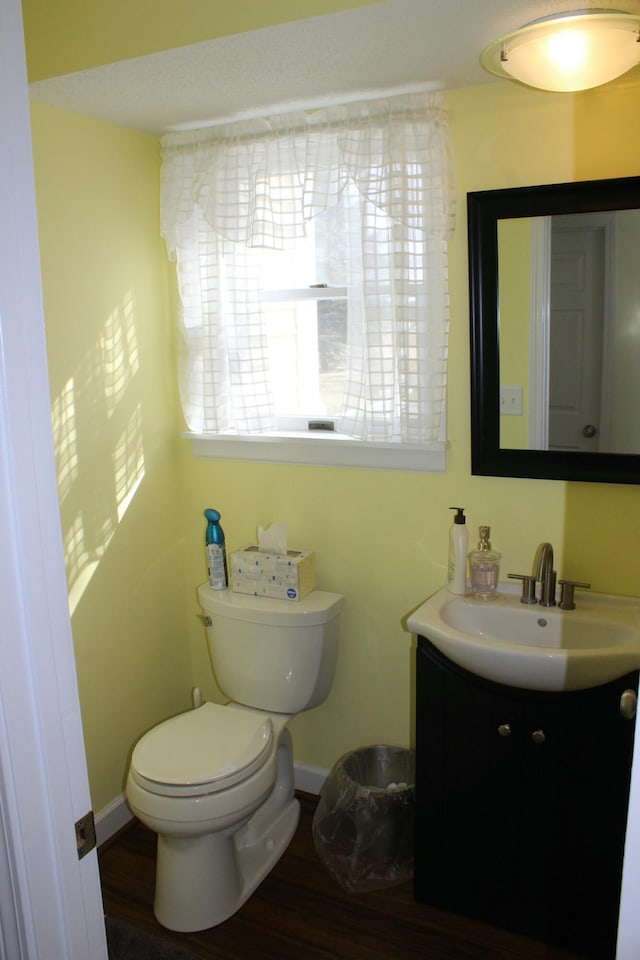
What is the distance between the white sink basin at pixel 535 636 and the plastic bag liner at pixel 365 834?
60cm

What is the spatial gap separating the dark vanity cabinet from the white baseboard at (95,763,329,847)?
62 cm

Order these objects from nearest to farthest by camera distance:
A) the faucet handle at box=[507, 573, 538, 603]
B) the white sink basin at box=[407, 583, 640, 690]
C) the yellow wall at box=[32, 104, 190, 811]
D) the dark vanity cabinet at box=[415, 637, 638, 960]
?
the white sink basin at box=[407, 583, 640, 690], the dark vanity cabinet at box=[415, 637, 638, 960], the faucet handle at box=[507, 573, 538, 603], the yellow wall at box=[32, 104, 190, 811]

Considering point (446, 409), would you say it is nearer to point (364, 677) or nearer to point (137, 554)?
point (364, 677)

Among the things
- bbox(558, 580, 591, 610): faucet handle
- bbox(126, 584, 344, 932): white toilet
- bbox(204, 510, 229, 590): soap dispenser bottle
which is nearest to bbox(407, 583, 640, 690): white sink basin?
bbox(558, 580, 591, 610): faucet handle

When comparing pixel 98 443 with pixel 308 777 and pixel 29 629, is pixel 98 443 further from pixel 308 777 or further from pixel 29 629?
pixel 29 629

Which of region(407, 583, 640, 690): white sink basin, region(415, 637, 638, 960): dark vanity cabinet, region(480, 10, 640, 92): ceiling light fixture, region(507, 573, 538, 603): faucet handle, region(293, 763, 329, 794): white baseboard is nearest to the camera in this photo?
region(480, 10, 640, 92): ceiling light fixture

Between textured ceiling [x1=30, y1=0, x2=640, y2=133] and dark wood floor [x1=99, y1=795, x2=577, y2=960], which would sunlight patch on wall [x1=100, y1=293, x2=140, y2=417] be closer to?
textured ceiling [x1=30, y1=0, x2=640, y2=133]

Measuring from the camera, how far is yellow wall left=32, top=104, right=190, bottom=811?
225 centimetres

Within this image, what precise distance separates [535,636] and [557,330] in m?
0.82

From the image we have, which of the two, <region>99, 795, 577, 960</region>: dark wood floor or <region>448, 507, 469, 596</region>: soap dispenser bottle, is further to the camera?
<region>448, 507, 469, 596</region>: soap dispenser bottle

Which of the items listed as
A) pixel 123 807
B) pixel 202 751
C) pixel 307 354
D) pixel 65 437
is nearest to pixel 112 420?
pixel 65 437

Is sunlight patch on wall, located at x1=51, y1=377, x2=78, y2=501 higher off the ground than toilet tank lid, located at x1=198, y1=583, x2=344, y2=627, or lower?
higher

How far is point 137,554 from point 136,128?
1.36 meters

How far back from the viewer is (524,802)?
199cm
